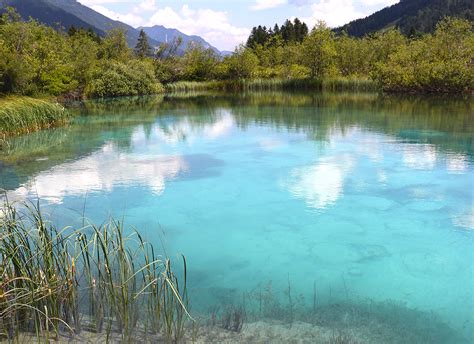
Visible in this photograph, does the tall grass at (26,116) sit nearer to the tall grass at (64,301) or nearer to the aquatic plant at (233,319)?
the tall grass at (64,301)

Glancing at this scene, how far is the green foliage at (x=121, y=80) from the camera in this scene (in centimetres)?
3625

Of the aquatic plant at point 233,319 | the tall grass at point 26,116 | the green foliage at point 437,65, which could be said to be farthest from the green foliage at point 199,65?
the aquatic plant at point 233,319

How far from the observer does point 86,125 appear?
768 inches

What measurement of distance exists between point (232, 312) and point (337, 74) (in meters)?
40.7

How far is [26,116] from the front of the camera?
1603 cm

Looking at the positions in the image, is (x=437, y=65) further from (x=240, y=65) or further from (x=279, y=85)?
(x=240, y=65)

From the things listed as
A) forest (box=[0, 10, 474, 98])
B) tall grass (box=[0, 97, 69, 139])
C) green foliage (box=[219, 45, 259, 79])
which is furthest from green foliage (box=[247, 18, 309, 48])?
tall grass (box=[0, 97, 69, 139])

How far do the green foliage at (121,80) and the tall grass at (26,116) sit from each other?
58.4ft

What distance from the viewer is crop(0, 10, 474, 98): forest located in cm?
2500

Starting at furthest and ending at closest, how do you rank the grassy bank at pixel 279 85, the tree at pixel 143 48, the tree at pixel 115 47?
the tree at pixel 143 48 < the tree at pixel 115 47 < the grassy bank at pixel 279 85

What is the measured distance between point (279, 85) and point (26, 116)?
95.9ft

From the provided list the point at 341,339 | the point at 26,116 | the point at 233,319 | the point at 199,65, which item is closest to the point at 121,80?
the point at 199,65

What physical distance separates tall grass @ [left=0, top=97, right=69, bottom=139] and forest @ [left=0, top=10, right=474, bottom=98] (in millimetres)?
2459

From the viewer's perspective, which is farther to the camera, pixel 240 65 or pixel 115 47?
pixel 240 65
